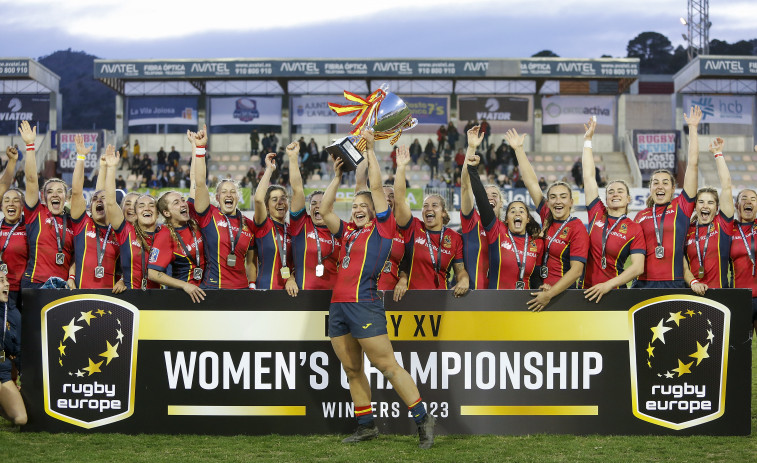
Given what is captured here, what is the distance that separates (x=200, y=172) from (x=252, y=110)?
110 feet

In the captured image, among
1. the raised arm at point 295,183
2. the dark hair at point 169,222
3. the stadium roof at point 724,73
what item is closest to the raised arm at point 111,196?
the dark hair at point 169,222

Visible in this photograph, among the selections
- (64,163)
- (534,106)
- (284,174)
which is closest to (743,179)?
(534,106)

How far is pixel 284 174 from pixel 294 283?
1058 inches

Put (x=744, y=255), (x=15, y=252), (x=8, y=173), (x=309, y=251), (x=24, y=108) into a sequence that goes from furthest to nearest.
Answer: (x=24, y=108) < (x=8, y=173) < (x=15, y=252) < (x=744, y=255) < (x=309, y=251)

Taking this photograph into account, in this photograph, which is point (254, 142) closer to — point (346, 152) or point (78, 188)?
point (78, 188)

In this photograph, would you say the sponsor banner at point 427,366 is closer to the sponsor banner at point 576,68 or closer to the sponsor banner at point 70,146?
the sponsor banner at point 70,146

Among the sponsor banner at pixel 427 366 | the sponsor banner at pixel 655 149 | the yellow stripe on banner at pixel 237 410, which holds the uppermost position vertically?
the sponsor banner at pixel 655 149

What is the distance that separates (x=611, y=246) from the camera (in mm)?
6957

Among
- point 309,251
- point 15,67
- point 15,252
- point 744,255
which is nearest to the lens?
point 309,251

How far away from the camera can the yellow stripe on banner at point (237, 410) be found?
675 centimetres

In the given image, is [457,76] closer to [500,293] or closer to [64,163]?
[64,163]

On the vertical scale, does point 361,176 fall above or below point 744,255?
above

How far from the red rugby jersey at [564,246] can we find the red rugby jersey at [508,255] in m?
0.10

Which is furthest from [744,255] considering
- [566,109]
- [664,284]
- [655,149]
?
[566,109]
